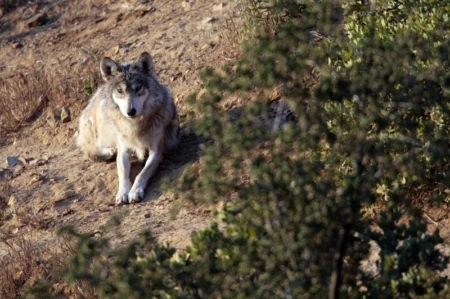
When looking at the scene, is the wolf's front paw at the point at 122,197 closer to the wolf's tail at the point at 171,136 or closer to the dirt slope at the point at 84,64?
the dirt slope at the point at 84,64

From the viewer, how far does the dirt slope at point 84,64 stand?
9797 mm

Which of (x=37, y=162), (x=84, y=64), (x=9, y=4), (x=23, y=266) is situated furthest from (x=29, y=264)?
(x=9, y=4)

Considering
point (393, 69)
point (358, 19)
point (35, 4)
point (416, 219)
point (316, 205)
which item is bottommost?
point (35, 4)

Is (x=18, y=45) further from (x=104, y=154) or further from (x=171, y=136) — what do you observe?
(x=171, y=136)

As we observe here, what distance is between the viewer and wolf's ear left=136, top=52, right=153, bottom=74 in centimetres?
1090

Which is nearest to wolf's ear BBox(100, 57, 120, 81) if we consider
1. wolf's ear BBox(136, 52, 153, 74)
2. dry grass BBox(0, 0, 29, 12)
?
wolf's ear BBox(136, 52, 153, 74)

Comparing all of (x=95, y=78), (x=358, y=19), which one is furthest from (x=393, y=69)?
(x=95, y=78)

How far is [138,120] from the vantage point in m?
10.9

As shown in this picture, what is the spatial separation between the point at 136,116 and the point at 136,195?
1.04 m

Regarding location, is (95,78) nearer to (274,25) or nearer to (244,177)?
(274,25)

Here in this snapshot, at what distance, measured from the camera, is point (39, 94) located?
510 inches

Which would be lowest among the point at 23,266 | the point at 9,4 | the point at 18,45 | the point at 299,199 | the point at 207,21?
the point at 18,45

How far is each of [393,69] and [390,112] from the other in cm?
33

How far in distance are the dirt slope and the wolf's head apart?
0.76 meters
